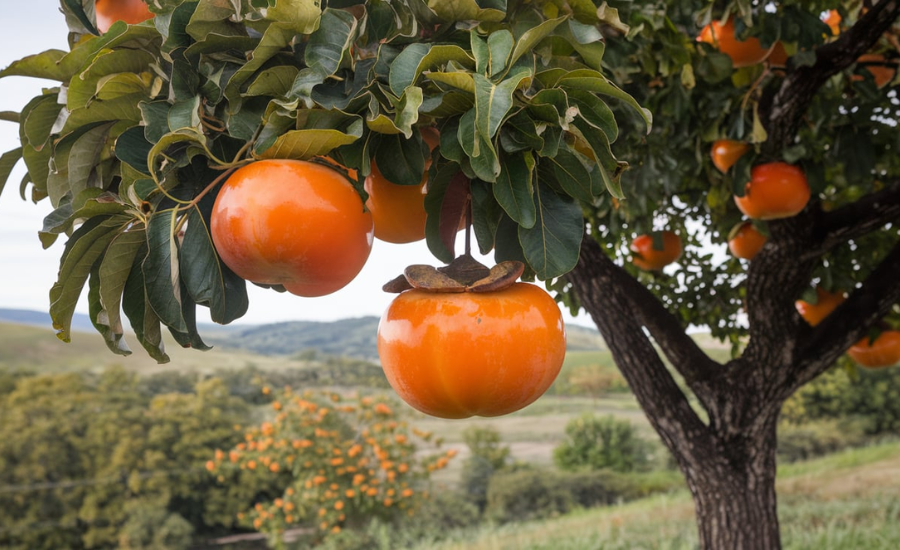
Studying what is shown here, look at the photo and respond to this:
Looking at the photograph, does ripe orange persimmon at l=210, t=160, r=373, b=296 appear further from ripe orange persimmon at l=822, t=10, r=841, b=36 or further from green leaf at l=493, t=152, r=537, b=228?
ripe orange persimmon at l=822, t=10, r=841, b=36

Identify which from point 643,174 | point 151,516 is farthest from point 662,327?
point 151,516

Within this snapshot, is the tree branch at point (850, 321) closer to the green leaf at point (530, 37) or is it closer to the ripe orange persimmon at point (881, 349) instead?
the ripe orange persimmon at point (881, 349)

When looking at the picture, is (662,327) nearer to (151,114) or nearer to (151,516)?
(151,114)

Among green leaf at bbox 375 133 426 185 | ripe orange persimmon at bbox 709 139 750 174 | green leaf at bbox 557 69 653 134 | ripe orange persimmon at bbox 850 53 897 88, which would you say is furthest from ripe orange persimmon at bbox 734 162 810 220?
green leaf at bbox 375 133 426 185

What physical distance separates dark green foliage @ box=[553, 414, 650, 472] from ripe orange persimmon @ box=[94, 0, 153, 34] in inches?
358

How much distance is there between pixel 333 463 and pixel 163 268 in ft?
19.0

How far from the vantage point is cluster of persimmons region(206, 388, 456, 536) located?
6340mm

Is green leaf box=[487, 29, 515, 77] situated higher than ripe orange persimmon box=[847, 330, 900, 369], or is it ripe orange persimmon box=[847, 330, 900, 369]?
green leaf box=[487, 29, 515, 77]

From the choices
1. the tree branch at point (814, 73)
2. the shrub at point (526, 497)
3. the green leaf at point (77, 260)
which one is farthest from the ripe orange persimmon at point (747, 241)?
the shrub at point (526, 497)

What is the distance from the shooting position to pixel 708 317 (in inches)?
156

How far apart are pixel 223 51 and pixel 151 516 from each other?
24.9 ft

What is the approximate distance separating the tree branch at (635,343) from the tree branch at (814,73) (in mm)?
796

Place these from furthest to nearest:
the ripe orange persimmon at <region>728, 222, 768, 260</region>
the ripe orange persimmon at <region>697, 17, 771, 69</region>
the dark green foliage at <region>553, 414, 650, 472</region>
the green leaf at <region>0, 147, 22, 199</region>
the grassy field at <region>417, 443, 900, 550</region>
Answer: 1. the dark green foliage at <region>553, 414, 650, 472</region>
2. the grassy field at <region>417, 443, 900, 550</region>
3. the ripe orange persimmon at <region>728, 222, 768, 260</region>
4. the ripe orange persimmon at <region>697, 17, 771, 69</region>
5. the green leaf at <region>0, 147, 22, 199</region>

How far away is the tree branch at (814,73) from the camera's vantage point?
7.68 ft
